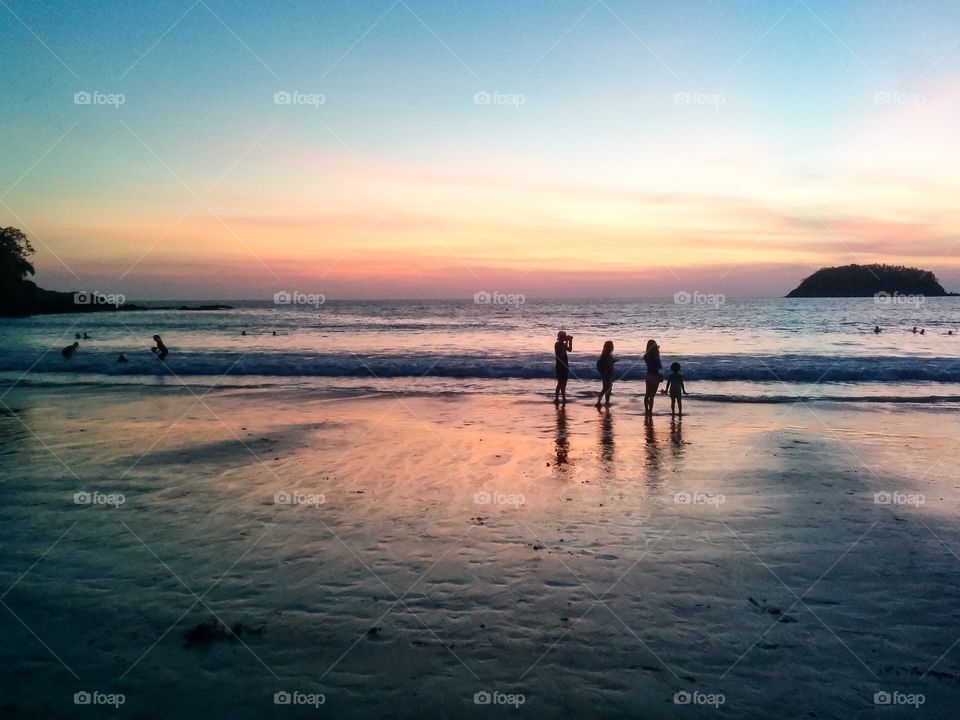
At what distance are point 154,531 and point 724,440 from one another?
470 inches

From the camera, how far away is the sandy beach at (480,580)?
16.0 ft

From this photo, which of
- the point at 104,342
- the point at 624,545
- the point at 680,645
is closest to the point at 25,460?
the point at 624,545

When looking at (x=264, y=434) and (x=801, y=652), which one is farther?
(x=264, y=434)

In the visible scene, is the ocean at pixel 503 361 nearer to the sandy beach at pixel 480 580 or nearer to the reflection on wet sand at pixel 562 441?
the reflection on wet sand at pixel 562 441

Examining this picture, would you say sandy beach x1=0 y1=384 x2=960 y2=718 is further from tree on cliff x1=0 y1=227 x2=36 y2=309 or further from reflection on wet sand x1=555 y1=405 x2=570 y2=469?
tree on cliff x1=0 y1=227 x2=36 y2=309

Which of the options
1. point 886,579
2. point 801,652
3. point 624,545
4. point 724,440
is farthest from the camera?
point 724,440

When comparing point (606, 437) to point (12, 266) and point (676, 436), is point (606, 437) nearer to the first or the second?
point (676, 436)

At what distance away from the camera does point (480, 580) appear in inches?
265

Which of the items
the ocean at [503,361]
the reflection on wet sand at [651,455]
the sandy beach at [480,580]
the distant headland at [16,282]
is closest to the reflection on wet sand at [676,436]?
the sandy beach at [480,580]

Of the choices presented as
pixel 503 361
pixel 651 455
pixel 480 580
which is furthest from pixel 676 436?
pixel 503 361

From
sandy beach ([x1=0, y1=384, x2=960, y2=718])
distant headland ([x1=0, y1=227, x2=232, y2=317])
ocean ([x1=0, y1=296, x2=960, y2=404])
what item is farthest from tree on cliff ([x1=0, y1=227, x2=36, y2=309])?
sandy beach ([x1=0, y1=384, x2=960, y2=718])

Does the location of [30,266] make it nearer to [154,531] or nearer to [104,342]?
[104,342]

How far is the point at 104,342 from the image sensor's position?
54469mm

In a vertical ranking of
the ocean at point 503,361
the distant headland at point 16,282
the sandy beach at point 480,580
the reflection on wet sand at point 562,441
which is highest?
the distant headland at point 16,282
